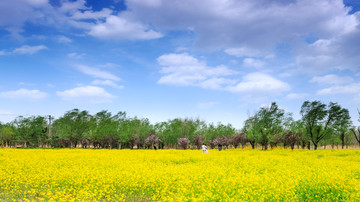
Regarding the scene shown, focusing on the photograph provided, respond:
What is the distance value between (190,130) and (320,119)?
129ft

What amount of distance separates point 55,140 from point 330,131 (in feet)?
240

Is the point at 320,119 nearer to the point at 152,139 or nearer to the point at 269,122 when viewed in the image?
the point at 269,122

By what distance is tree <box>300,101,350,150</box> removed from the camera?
60500 millimetres

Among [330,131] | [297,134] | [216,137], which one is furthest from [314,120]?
[216,137]

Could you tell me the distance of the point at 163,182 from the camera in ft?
45.2

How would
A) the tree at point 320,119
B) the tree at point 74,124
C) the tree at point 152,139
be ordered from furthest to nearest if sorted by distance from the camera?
the tree at point 152,139
the tree at point 74,124
the tree at point 320,119

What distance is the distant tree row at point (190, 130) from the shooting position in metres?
61.9

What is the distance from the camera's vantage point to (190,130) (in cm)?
8594

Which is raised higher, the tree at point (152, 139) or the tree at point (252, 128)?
the tree at point (252, 128)

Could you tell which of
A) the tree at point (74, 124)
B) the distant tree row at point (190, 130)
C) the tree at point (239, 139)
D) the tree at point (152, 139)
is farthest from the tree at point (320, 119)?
the tree at point (74, 124)

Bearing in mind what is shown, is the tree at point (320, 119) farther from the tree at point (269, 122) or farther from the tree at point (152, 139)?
the tree at point (152, 139)

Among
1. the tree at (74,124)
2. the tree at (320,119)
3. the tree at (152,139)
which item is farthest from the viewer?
the tree at (152,139)

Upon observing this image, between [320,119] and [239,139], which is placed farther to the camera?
[239,139]

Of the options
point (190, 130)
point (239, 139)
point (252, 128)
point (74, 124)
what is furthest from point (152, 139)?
point (252, 128)
